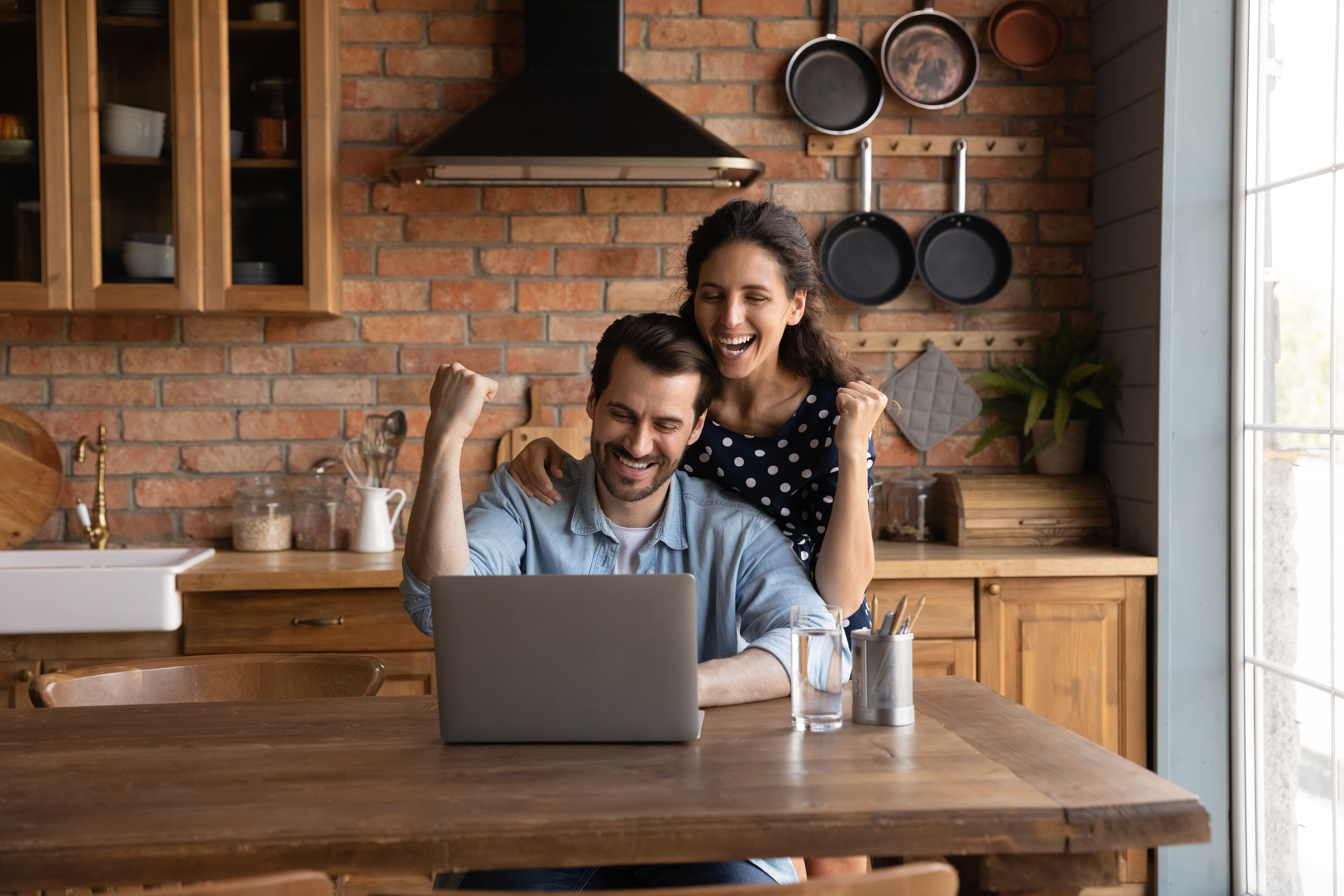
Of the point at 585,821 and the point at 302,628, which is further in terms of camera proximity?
the point at 302,628

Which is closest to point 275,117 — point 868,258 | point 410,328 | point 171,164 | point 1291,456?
point 171,164

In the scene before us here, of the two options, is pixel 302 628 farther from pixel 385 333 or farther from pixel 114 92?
pixel 114 92

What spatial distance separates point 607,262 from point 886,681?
196 centimetres

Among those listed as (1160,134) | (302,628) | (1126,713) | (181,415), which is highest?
(1160,134)

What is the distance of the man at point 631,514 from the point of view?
159 cm

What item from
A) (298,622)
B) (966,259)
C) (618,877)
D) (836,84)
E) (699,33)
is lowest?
(618,877)

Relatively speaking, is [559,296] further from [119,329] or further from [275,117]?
[119,329]

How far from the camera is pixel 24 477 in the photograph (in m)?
2.91

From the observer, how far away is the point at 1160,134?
2.73 meters

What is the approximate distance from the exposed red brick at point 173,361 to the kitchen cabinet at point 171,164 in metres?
0.25

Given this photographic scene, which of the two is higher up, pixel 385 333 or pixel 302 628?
pixel 385 333

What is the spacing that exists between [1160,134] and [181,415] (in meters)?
2.62

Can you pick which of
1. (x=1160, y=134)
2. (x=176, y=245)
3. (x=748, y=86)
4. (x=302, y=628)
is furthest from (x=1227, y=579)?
(x=176, y=245)

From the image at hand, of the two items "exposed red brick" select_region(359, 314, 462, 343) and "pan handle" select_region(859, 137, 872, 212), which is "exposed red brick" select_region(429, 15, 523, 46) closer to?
"exposed red brick" select_region(359, 314, 462, 343)
